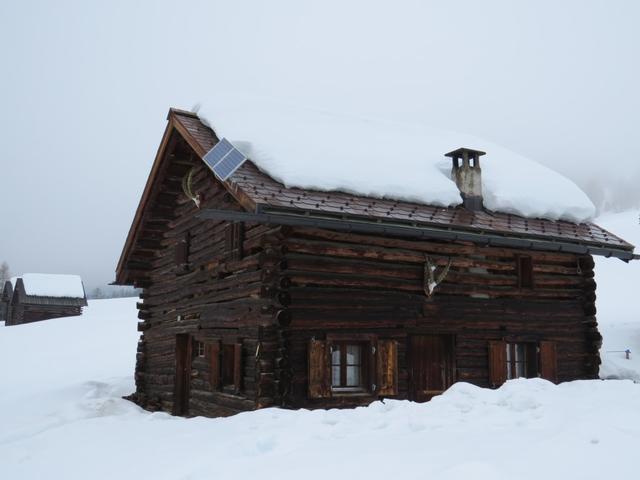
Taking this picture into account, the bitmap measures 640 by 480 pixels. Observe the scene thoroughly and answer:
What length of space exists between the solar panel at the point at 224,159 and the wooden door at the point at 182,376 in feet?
17.4

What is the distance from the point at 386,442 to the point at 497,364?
22.8 feet

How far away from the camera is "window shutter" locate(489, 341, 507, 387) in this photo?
12.6 meters

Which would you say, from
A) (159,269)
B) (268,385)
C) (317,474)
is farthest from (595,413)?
(159,269)

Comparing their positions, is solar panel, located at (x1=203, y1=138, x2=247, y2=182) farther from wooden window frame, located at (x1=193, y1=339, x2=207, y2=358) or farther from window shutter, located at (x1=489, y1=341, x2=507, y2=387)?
window shutter, located at (x1=489, y1=341, x2=507, y2=387)

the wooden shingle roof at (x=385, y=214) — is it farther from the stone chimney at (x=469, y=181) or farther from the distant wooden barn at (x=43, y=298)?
the distant wooden barn at (x=43, y=298)

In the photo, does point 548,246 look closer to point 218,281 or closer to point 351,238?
point 351,238

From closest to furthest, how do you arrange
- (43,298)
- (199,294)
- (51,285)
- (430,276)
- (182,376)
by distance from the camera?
(430,276), (199,294), (182,376), (43,298), (51,285)

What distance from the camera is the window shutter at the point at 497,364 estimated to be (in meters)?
12.6

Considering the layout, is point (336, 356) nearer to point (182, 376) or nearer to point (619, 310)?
point (182, 376)

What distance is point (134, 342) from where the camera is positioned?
3525 centimetres

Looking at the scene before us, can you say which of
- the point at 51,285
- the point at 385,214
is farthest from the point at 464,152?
the point at 51,285

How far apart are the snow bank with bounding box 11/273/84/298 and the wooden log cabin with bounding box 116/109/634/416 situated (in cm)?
3853

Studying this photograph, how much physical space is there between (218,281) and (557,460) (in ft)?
28.1

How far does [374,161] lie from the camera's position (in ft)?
42.0
